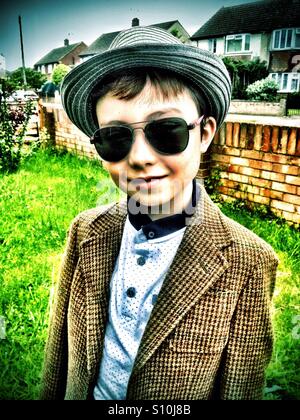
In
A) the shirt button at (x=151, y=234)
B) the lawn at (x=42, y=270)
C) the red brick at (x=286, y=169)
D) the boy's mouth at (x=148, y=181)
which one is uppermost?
the boy's mouth at (x=148, y=181)

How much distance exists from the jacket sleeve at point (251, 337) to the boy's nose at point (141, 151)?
1.42 feet

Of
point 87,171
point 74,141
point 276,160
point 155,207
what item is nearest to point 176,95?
point 155,207

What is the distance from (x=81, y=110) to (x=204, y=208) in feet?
1.76

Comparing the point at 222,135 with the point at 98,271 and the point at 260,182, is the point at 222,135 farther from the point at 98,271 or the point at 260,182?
the point at 98,271

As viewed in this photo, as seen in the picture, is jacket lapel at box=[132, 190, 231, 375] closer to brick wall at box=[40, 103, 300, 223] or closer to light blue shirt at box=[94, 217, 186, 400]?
light blue shirt at box=[94, 217, 186, 400]

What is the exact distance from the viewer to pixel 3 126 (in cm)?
537

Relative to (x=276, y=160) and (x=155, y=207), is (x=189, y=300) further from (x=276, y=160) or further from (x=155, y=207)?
(x=276, y=160)

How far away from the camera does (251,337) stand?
1.00 m

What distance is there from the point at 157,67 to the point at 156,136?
0.65 feet

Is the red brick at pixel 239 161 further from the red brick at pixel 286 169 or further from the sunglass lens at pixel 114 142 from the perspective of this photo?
the sunglass lens at pixel 114 142

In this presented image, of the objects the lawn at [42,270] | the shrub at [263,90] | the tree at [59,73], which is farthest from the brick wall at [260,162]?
the tree at [59,73]

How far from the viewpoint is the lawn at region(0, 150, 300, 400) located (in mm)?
1918

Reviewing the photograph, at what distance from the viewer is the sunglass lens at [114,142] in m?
0.96

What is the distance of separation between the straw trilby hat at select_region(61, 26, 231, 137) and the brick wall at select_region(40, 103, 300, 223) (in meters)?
1.94
